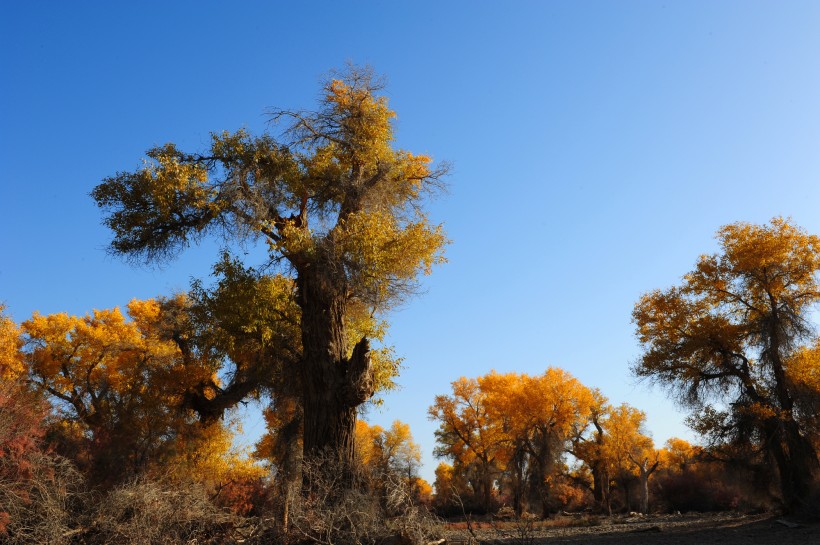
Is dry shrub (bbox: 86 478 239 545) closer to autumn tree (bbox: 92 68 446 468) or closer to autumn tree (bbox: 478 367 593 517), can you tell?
autumn tree (bbox: 92 68 446 468)

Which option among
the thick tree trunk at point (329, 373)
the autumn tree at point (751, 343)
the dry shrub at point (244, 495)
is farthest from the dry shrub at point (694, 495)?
the thick tree trunk at point (329, 373)

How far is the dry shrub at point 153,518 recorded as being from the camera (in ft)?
30.6

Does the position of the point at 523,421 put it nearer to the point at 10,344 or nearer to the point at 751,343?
the point at 751,343

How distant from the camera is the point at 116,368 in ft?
86.1

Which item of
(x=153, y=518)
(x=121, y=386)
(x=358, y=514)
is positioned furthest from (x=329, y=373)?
(x=121, y=386)

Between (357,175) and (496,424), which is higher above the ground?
(357,175)

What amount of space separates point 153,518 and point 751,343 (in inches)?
779

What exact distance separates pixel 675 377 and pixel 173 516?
18.9m

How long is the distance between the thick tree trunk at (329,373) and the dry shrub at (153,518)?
6.78 feet

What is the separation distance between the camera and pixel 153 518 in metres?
9.49

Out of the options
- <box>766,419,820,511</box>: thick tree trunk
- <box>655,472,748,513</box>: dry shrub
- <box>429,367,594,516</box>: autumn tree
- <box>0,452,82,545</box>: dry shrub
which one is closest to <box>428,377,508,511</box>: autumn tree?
<box>429,367,594,516</box>: autumn tree

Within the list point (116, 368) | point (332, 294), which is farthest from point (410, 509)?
point (116, 368)

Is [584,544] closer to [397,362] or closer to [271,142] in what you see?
[397,362]

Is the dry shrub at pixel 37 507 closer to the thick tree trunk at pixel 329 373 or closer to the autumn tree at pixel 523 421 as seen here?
the thick tree trunk at pixel 329 373
